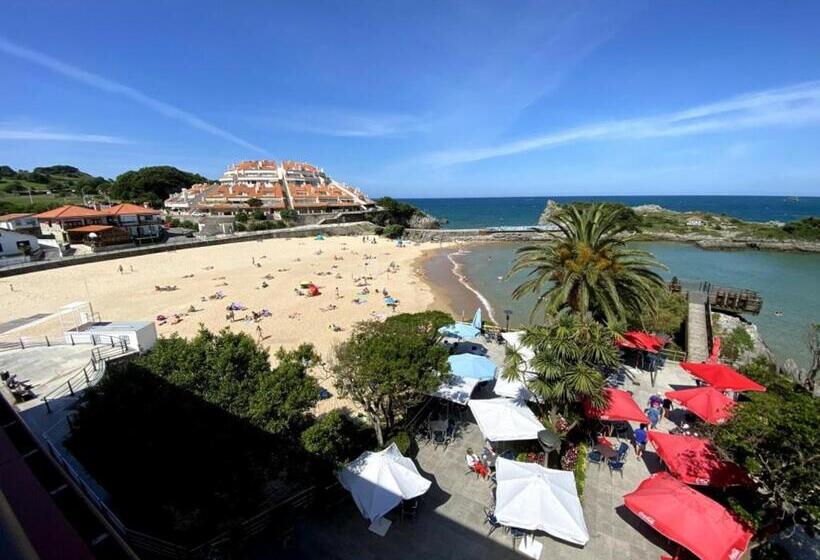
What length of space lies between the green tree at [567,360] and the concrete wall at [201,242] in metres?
47.6

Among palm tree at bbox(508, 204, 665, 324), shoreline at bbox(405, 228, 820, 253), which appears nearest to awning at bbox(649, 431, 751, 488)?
palm tree at bbox(508, 204, 665, 324)

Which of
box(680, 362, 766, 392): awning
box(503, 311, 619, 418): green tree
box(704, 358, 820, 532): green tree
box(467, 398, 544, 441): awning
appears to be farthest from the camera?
box(680, 362, 766, 392): awning

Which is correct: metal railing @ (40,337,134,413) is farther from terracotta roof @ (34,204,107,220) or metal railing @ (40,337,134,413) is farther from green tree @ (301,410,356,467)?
terracotta roof @ (34,204,107,220)

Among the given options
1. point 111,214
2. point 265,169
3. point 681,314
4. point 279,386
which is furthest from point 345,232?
point 279,386

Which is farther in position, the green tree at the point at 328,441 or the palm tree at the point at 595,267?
the palm tree at the point at 595,267

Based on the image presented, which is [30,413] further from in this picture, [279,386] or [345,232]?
[345,232]

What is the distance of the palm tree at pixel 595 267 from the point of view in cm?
1262

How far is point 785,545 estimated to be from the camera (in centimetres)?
781

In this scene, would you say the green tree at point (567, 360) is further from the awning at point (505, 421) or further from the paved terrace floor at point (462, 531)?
the paved terrace floor at point (462, 531)

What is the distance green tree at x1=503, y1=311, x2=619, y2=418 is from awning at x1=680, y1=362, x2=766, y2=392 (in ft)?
15.7

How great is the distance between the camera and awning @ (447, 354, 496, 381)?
12.9 m

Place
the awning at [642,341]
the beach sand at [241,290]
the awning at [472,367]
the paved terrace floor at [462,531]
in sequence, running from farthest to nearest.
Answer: the beach sand at [241,290] < the awning at [642,341] < the awning at [472,367] < the paved terrace floor at [462,531]

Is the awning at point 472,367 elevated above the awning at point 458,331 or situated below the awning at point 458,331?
below

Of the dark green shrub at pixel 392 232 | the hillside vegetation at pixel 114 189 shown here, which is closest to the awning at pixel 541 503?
the dark green shrub at pixel 392 232
